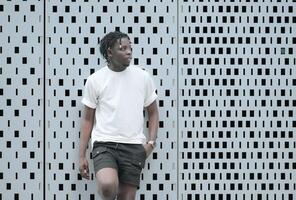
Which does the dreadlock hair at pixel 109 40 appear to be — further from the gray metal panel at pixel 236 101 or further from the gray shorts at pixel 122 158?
the gray shorts at pixel 122 158

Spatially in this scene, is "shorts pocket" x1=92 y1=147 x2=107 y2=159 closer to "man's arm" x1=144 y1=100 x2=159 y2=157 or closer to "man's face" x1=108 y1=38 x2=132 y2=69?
"man's arm" x1=144 y1=100 x2=159 y2=157

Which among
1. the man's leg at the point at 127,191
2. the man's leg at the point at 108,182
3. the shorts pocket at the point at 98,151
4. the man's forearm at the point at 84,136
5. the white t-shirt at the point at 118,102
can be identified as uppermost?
the white t-shirt at the point at 118,102

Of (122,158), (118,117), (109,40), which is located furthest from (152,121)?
(109,40)

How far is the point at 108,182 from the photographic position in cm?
416

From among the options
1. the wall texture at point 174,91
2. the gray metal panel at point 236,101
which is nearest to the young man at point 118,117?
the wall texture at point 174,91

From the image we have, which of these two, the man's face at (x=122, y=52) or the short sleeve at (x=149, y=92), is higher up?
the man's face at (x=122, y=52)

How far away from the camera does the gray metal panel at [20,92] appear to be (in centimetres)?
480

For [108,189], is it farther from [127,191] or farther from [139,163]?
[139,163]

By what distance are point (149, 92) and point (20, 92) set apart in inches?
51.7

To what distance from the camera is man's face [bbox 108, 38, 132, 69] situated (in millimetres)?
4392

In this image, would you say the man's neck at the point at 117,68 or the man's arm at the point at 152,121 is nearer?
the man's neck at the point at 117,68

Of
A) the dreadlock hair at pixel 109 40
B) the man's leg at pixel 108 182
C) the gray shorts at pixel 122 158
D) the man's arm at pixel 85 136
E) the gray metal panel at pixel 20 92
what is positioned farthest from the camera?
the gray metal panel at pixel 20 92

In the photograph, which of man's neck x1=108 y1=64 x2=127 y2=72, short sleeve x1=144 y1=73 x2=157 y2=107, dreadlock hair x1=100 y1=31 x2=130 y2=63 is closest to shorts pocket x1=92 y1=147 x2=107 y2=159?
short sleeve x1=144 y1=73 x2=157 y2=107

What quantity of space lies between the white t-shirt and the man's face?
13cm
